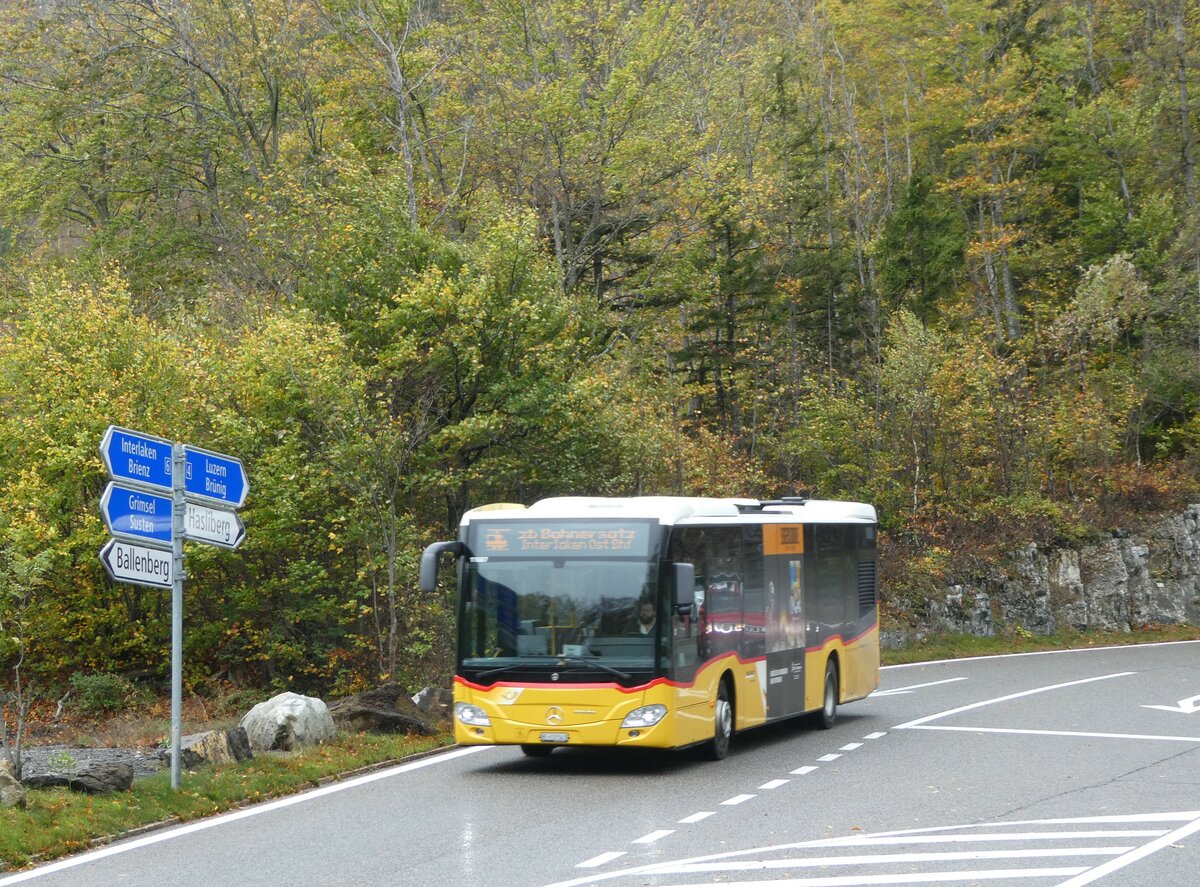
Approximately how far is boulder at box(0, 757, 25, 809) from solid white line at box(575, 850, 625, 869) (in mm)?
4810

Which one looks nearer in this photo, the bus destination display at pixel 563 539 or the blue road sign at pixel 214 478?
the blue road sign at pixel 214 478

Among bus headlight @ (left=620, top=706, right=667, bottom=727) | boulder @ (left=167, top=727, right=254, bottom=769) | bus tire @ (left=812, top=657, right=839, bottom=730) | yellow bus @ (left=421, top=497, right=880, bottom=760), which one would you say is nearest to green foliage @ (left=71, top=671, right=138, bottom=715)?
boulder @ (left=167, top=727, right=254, bottom=769)

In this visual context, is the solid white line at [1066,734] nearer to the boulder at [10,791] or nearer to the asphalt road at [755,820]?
the asphalt road at [755,820]

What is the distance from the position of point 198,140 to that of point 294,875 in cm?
3162

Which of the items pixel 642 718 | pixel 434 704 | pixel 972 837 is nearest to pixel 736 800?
pixel 642 718

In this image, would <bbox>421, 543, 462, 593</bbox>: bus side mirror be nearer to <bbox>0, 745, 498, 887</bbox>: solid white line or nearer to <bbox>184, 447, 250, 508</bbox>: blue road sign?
<bbox>184, 447, 250, 508</bbox>: blue road sign

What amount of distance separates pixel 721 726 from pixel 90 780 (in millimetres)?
6613

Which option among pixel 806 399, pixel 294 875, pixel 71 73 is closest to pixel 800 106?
pixel 806 399

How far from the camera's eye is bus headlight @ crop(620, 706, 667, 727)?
13805 millimetres

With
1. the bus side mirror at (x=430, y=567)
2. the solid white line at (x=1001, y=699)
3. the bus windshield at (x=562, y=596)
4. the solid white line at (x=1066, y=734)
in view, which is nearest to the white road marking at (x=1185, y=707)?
the solid white line at (x=1001, y=699)

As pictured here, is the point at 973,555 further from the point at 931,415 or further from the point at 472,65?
the point at 472,65

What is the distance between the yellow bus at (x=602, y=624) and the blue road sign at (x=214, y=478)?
6.61 feet

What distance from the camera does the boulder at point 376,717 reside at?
16.9 meters

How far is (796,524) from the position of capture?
17.9 meters
